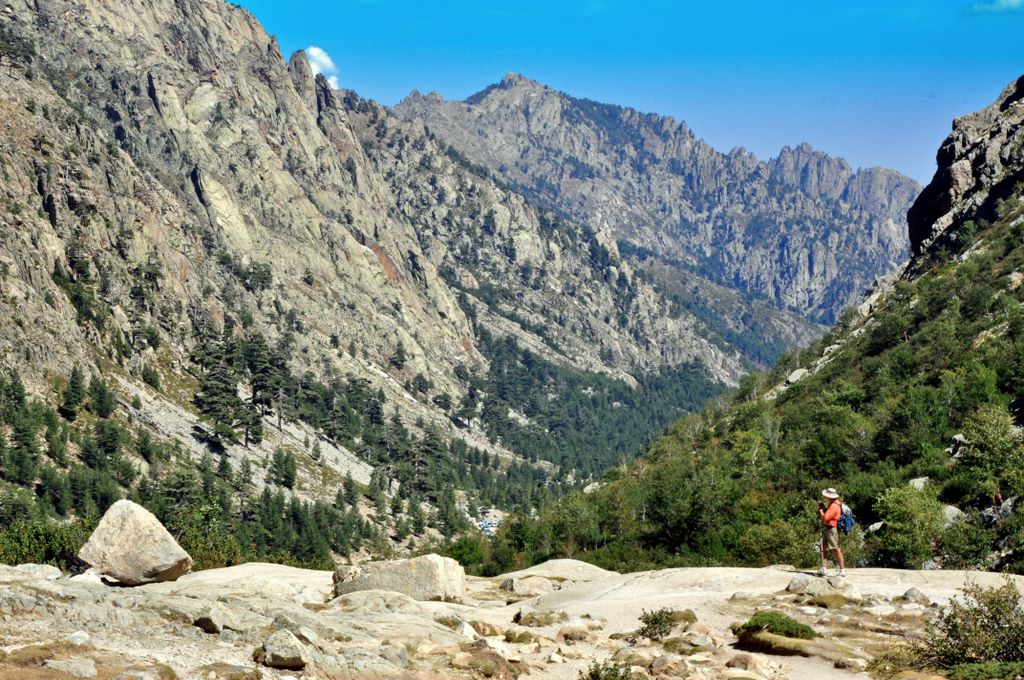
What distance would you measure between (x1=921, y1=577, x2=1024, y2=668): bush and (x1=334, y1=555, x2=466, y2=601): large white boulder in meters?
21.1

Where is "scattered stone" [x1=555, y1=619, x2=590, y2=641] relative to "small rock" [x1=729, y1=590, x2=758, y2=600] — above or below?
below

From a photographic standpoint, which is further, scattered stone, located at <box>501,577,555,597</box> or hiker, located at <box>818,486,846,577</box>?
scattered stone, located at <box>501,577,555,597</box>

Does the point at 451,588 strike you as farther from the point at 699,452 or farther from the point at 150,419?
the point at 150,419

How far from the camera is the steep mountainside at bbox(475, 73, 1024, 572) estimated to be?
1852 inches

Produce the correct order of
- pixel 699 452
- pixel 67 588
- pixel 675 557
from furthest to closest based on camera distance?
pixel 699 452
pixel 675 557
pixel 67 588

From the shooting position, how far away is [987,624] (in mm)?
22625

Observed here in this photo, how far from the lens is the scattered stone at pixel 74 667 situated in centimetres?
1881

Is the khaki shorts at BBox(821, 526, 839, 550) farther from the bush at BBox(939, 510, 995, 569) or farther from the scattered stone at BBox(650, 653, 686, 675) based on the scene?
the bush at BBox(939, 510, 995, 569)

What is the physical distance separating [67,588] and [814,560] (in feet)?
119

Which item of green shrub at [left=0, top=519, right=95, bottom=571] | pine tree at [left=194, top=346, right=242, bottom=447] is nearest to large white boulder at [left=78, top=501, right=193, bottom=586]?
green shrub at [left=0, top=519, right=95, bottom=571]

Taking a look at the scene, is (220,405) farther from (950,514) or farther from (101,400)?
(950,514)

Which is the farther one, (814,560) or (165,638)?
(814,560)

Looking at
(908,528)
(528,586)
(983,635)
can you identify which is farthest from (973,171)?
(983,635)

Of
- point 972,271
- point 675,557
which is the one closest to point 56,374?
point 675,557
